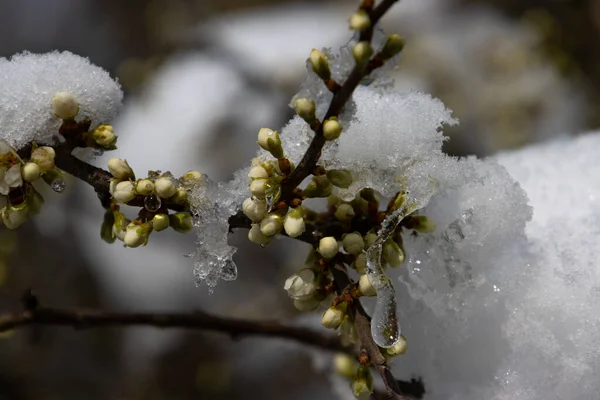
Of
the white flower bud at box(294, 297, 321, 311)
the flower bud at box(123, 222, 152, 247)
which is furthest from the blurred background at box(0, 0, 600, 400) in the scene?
the flower bud at box(123, 222, 152, 247)

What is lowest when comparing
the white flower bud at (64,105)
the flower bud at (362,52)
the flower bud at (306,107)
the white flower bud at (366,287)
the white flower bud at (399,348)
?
the white flower bud at (399,348)

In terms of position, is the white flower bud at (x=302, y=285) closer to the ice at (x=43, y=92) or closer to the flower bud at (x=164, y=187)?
the flower bud at (x=164, y=187)

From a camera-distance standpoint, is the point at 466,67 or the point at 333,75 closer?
the point at 333,75

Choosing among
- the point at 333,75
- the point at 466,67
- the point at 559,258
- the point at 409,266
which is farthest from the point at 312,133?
the point at 466,67

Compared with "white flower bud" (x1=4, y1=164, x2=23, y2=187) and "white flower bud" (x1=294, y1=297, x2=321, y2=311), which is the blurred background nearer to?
"white flower bud" (x1=294, y1=297, x2=321, y2=311)

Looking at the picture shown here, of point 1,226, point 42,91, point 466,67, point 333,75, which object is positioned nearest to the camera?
point 333,75

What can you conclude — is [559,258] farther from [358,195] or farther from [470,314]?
[358,195]

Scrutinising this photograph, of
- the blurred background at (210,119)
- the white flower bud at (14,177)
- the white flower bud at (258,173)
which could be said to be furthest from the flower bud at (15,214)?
the blurred background at (210,119)
